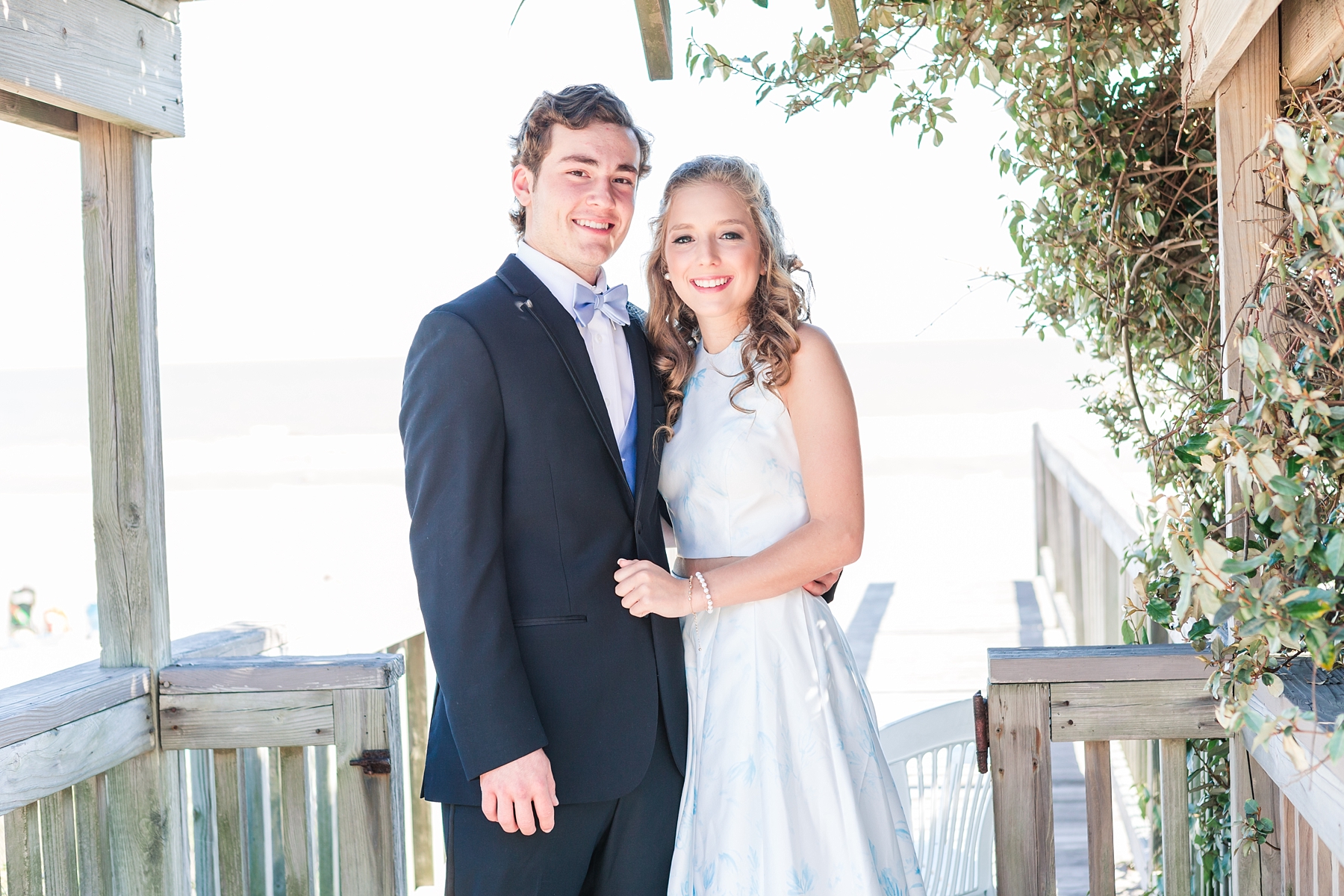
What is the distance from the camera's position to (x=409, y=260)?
58969mm

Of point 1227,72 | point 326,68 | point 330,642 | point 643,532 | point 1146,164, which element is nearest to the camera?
point 1227,72

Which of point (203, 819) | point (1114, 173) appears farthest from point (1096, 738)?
point (203, 819)

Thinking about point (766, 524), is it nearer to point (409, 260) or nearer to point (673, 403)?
point (673, 403)

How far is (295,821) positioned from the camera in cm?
Result: 203

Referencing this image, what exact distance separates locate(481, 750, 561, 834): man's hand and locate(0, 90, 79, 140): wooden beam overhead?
131cm

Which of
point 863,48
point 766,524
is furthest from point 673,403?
point 863,48

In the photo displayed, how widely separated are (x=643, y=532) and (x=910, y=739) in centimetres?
142

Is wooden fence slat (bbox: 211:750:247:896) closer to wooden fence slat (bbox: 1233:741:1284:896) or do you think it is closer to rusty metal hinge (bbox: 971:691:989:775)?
rusty metal hinge (bbox: 971:691:989:775)

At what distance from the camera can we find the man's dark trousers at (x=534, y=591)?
1.58 metres

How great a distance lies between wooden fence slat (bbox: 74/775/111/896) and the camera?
1.94m

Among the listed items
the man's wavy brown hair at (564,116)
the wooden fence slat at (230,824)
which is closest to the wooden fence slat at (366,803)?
the wooden fence slat at (230,824)

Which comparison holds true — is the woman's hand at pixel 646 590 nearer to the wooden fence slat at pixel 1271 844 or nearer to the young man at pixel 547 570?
the young man at pixel 547 570

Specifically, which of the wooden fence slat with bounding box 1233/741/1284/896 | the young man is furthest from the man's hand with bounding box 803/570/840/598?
the wooden fence slat with bounding box 1233/741/1284/896

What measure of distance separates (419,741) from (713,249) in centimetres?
208
